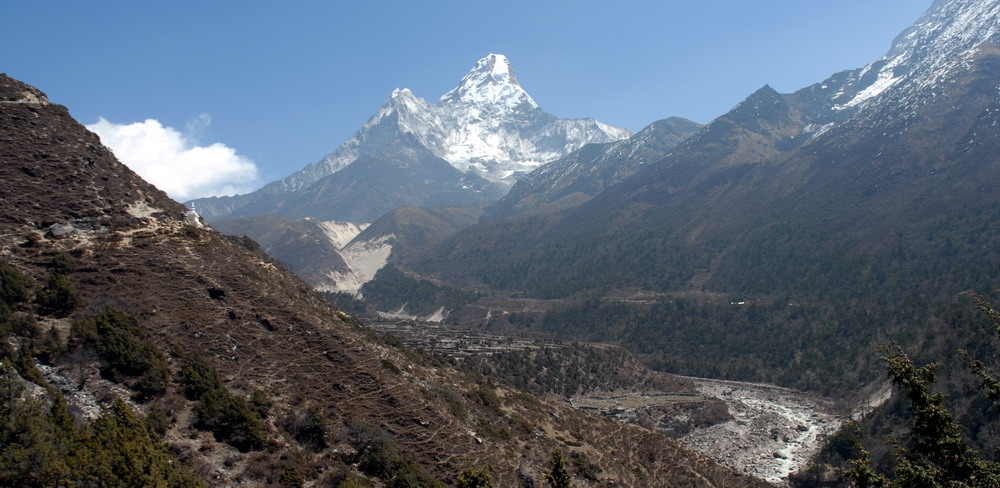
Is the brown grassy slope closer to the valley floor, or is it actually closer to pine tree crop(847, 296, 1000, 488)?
the valley floor

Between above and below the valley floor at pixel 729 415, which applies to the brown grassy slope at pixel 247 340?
above

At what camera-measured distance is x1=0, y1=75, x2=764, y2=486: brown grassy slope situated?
142 feet

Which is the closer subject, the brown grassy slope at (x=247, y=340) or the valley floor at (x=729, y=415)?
the brown grassy slope at (x=247, y=340)

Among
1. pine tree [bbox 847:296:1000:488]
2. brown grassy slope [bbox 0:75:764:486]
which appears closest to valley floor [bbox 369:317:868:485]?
brown grassy slope [bbox 0:75:764:486]

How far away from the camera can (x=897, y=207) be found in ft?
653

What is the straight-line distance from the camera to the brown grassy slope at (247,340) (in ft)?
142

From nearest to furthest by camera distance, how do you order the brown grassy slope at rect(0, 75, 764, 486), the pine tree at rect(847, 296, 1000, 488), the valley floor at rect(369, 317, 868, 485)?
1. the pine tree at rect(847, 296, 1000, 488)
2. the brown grassy slope at rect(0, 75, 764, 486)
3. the valley floor at rect(369, 317, 868, 485)

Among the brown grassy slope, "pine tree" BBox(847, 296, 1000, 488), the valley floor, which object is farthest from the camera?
the valley floor

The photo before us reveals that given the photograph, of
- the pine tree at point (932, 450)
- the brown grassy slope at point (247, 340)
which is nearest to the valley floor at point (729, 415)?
the brown grassy slope at point (247, 340)

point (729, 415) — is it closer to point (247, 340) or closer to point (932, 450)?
point (247, 340)

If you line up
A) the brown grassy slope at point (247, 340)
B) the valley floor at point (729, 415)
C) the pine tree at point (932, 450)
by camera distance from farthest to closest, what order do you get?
the valley floor at point (729, 415), the brown grassy slope at point (247, 340), the pine tree at point (932, 450)

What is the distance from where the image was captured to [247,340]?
1879 inches

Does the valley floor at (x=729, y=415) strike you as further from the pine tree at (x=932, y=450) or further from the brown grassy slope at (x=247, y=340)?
the pine tree at (x=932, y=450)

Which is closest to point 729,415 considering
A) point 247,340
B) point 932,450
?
point 247,340
